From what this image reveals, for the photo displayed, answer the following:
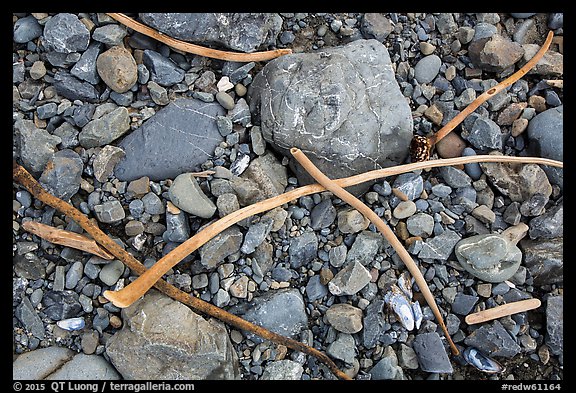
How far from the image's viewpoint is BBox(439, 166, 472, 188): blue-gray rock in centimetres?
242

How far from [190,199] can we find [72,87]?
73cm

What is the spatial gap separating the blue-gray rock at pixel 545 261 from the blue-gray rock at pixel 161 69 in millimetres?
1716

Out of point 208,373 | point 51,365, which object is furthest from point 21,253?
point 208,373

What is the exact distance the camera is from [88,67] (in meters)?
2.33

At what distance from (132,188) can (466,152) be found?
1.48m

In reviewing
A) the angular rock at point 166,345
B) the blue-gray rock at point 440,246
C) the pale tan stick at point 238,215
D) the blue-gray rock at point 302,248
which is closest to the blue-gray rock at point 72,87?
the pale tan stick at point 238,215

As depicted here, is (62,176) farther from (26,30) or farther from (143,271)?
(26,30)

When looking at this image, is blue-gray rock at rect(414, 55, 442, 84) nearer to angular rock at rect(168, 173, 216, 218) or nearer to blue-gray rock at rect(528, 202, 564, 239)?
blue-gray rock at rect(528, 202, 564, 239)

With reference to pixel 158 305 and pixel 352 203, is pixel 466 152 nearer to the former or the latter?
pixel 352 203

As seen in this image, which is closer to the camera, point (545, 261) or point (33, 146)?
point (33, 146)

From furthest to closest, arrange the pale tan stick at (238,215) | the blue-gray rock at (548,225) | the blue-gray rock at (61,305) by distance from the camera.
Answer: the blue-gray rock at (548,225) < the blue-gray rock at (61,305) < the pale tan stick at (238,215)

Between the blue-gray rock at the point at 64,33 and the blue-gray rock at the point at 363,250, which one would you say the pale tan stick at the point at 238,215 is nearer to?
the blue-gray rock at the point at 363,250

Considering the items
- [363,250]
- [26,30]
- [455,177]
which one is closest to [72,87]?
[26,30]

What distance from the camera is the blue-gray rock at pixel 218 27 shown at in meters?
2.35
